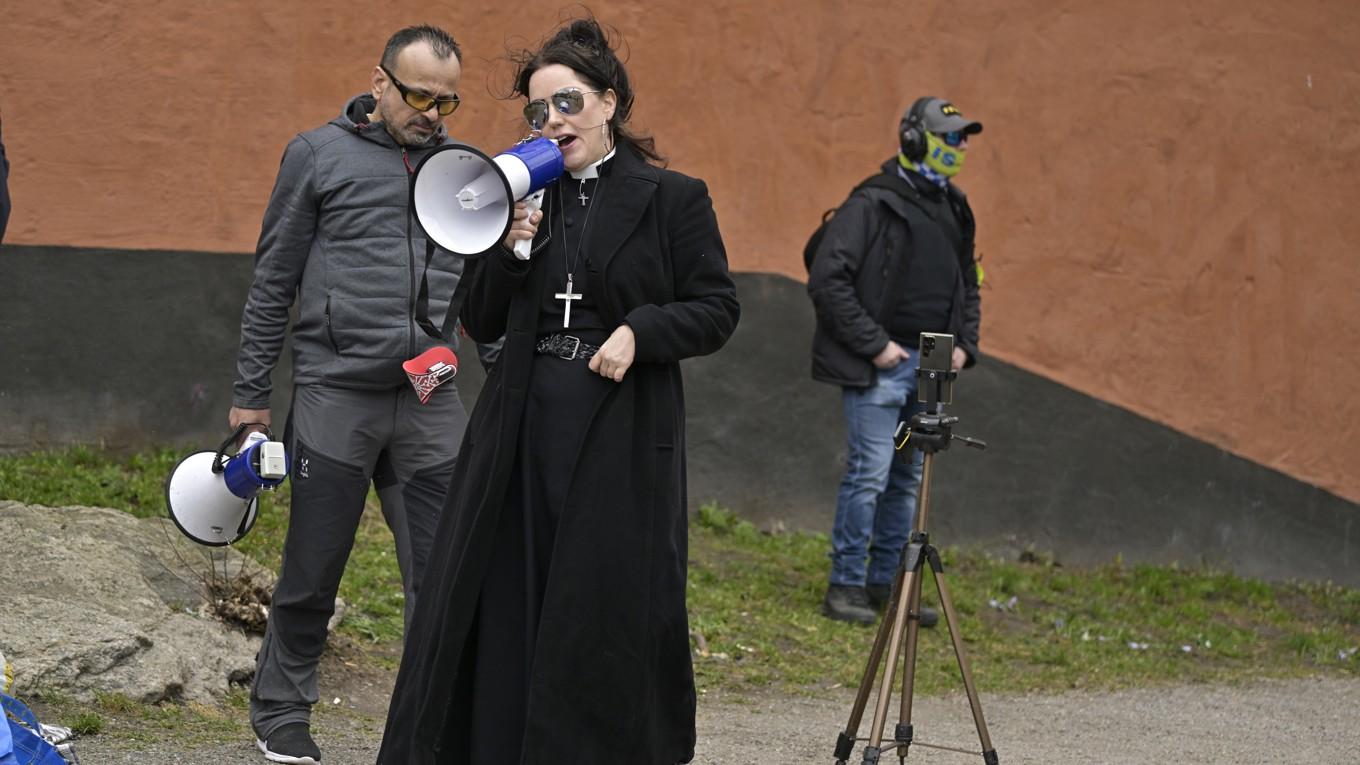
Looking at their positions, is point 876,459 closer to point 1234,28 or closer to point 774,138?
point 774,138

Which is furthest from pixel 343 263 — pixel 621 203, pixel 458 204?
pixel 621 203

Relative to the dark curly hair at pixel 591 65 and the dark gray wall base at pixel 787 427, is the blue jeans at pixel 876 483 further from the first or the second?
the dark curly hair at pixel 591 65

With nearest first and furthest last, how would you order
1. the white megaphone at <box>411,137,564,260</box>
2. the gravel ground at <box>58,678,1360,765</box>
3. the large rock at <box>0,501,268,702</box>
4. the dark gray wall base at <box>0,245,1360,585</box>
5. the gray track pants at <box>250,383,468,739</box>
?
1. the white megaphone at <box>411,137,564,260</box>
2. the gray track pants at <box>250,383,468,739</box>
3. the large rock at <box>0,501,268,702</box>
4. the gravel ground at <box>58,678,1360,765</box>
5. the dark gray wall base at <box>0,245,1360,585</box>

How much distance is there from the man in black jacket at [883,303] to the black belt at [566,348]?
3.37 meters

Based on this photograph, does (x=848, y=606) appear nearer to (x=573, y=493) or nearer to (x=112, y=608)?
(x=112, y=608)

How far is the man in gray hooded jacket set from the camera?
465 centimetres

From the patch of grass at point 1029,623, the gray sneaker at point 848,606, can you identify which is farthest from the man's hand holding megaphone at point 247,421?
the gray sneaker at point 848,606

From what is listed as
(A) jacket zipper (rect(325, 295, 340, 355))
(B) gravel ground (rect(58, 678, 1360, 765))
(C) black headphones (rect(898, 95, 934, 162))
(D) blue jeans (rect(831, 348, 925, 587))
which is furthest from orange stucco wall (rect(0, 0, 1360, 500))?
(A) jacket zipper (rect(325, 295, 340, 355))

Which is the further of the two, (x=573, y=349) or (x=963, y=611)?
(x=963, y=611)

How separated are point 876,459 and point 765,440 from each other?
4.69ft

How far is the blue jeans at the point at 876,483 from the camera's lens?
23.8ft

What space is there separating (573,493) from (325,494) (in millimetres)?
1160

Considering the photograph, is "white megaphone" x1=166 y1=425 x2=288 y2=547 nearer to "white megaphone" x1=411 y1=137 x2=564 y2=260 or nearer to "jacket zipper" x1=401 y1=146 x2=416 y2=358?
"jacket zipper" x1=401 y1=146 x2=416 y2=358

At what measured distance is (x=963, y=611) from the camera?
7.90m
